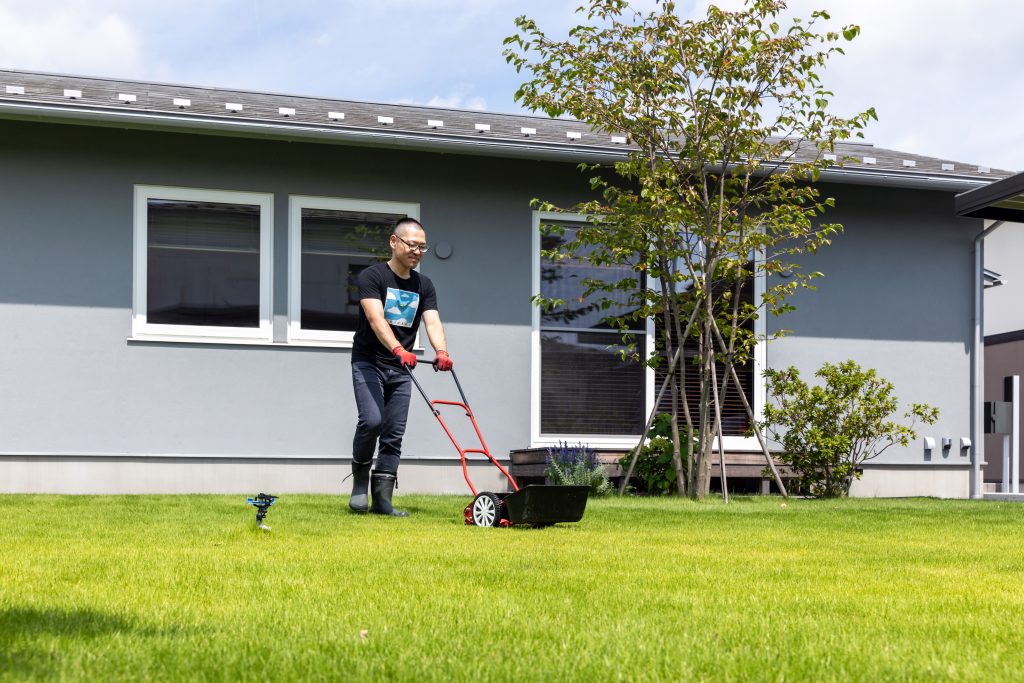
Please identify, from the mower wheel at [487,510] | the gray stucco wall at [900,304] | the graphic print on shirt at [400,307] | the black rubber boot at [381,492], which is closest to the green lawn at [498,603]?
the mower wheel at [487,510]

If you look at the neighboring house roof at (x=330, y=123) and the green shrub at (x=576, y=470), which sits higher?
the neighboring house roof at (x=330, y=123)

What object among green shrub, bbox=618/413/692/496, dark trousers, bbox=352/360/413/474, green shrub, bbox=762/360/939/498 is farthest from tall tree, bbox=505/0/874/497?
dark trousers, bbox=352/360/413/474

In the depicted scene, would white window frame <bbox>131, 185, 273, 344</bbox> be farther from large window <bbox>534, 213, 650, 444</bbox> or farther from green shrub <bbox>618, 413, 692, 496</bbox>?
green shrub <bbox>618, 413, 692, 496</bbox>

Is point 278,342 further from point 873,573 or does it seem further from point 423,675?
point 423,675

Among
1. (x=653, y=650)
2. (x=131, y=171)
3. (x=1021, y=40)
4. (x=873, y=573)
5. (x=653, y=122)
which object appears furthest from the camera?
(x=1021, y=40)

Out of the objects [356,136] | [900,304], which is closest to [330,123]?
[356,136]

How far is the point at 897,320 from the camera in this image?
500 inches

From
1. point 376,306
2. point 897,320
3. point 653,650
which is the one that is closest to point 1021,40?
point 897,320

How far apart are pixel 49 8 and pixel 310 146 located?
11440 millimetres

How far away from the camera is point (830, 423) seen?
11242 millimetres

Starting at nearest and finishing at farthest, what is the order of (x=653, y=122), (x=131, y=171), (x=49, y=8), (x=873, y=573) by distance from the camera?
(x=873, y=573) < (x=653, y=122) < (x=131, y=171) < (x=49, y=8)

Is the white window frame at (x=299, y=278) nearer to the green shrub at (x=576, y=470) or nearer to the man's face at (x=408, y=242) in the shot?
the green shrub at (x=576, y=470)

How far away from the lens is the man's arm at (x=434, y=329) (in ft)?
24.8

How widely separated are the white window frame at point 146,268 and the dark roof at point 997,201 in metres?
6.21
